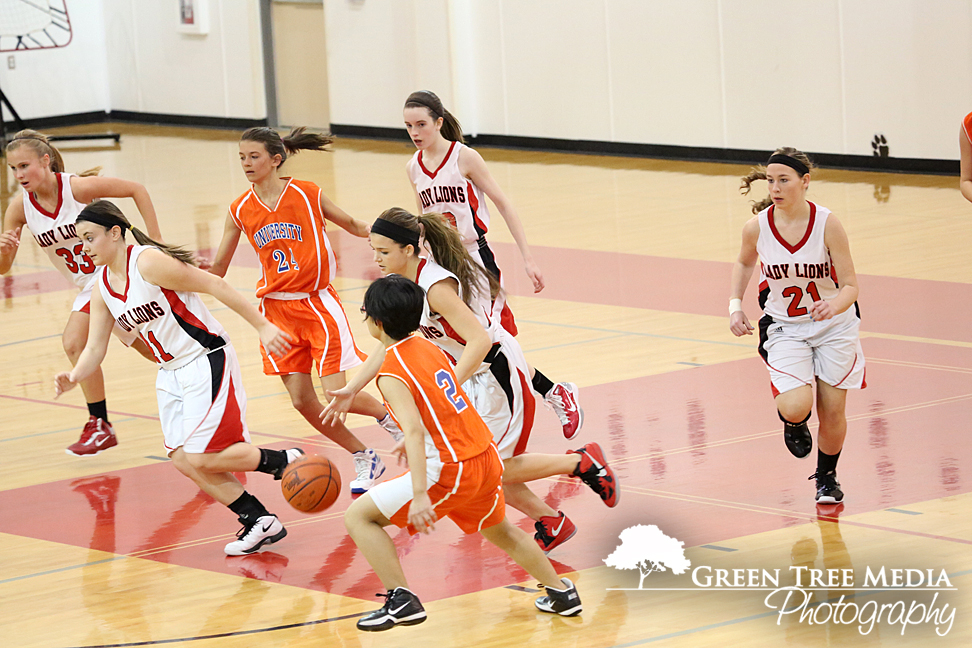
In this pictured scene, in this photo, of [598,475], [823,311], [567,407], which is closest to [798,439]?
[823,311]

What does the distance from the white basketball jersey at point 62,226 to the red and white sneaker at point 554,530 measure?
3.10 meters

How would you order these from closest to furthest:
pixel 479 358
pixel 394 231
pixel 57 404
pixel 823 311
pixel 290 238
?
pixel 479 358
pixel 394 231
pixel 823 311
pixel 290 238
pixel 57 404

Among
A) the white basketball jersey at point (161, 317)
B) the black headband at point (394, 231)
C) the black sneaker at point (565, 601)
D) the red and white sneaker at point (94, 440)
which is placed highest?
the black headband at point (394, 231)

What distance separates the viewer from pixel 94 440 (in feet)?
24.3

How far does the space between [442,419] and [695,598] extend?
1018 millimetres

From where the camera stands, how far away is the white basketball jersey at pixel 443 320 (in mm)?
5215

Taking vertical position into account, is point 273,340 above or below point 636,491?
above

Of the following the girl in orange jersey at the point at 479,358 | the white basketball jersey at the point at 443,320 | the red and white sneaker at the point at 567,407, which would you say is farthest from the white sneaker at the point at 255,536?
the red and white sneaker at the point at 567,407

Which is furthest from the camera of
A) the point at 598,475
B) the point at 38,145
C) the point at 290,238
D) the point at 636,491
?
the point at 38,145

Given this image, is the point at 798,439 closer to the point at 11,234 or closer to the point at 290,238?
the point at 290,238

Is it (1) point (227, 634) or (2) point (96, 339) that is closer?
(1) point (227, 634)

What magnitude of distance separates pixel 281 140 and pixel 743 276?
221cm

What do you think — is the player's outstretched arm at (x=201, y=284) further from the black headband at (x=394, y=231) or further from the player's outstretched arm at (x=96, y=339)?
the black headband at (x=394, y=231)

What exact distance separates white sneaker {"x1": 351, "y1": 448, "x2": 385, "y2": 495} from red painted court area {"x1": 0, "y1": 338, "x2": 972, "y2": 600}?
0.10 meters
